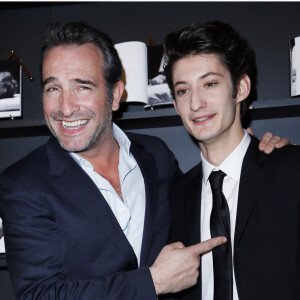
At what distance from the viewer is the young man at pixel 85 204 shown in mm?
1495

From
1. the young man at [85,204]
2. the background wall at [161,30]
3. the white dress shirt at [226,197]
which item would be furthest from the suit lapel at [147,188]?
the background wall at [161,30]

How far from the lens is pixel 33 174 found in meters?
1.60

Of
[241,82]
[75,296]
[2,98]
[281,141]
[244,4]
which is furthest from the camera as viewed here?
[244,4]

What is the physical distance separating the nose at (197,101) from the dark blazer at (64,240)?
520 mm

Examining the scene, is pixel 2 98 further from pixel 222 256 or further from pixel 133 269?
pixel 222 256

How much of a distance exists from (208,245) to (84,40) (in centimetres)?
104

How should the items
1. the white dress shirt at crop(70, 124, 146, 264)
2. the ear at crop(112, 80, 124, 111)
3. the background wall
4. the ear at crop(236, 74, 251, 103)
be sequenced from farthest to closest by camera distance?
the background wall, the ear at crop(112, 80, 124, 111), the ear at crop(236, 74, 251, 103), the white dress shirt at crop(70, 124, 146, 264)

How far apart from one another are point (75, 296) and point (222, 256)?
57 cm

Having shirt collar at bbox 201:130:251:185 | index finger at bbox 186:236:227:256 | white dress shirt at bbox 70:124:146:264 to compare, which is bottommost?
index finger at bbox 186:236:227:256

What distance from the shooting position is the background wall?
230 centimetres

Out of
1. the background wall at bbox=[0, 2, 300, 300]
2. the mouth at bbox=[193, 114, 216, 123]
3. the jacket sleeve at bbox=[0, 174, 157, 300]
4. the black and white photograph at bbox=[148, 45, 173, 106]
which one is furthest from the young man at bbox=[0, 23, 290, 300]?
the background wall at bbox=[0, 2, 300, 300]

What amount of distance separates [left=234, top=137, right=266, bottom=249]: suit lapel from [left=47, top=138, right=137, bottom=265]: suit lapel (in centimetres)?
44

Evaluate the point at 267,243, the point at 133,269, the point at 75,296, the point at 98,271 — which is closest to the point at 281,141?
the point at 267,243

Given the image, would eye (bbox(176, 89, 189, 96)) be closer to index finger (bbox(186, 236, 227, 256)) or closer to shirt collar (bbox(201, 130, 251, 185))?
shirt collar (bbox(201, 130, 251, 185))
